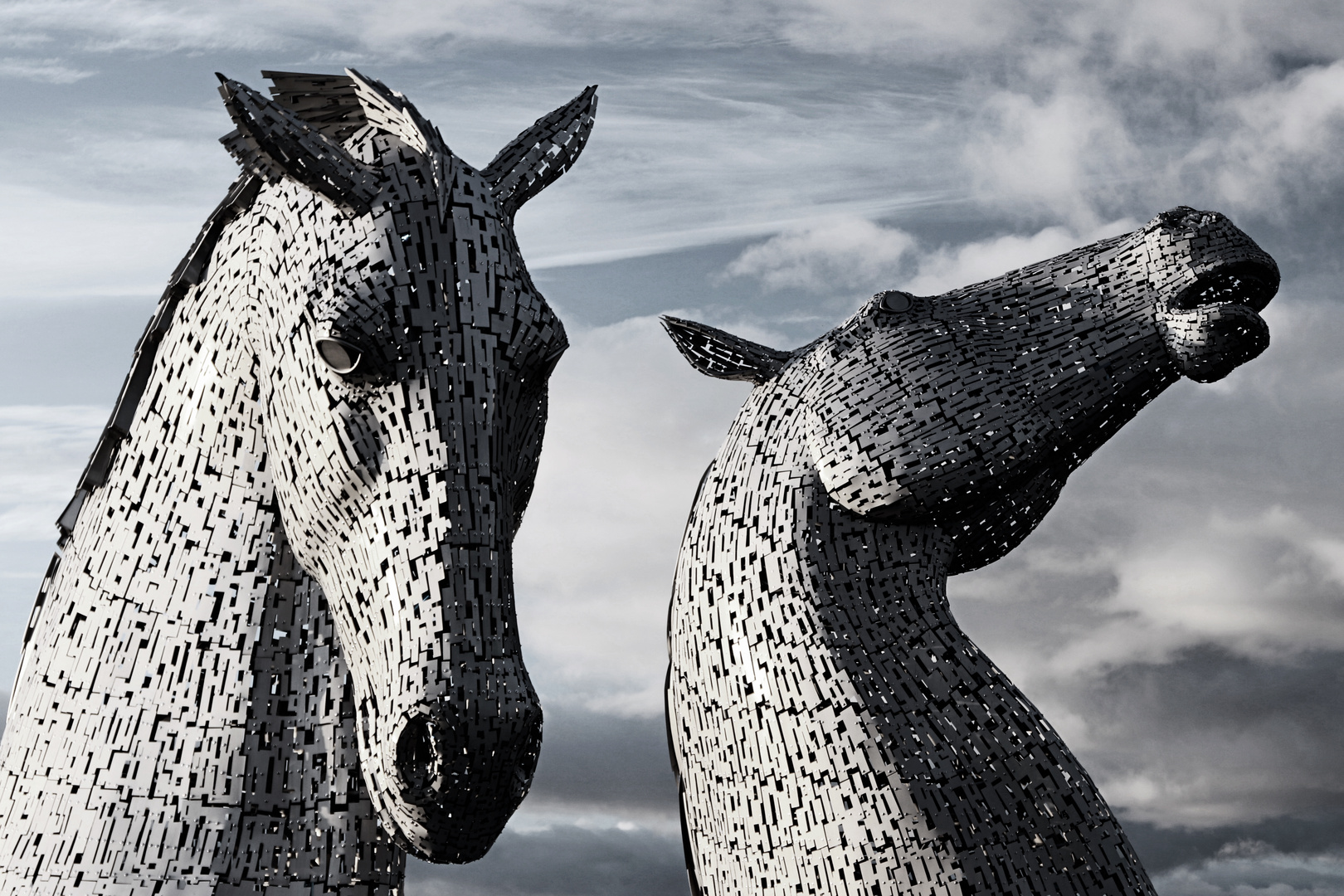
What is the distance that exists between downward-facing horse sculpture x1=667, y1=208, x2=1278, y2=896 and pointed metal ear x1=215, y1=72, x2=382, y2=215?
46.8 inches

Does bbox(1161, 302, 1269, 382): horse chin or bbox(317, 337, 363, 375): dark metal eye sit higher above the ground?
bbox(1161, 302, 1269, 382): horse chin

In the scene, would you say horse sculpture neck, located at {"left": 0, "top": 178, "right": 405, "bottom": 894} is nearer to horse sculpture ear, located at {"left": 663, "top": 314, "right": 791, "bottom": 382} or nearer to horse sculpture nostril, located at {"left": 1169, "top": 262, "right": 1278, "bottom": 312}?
horse sculpture ear, located at {"left": 663, "top": 314, "right": 791, "bottom": 382}

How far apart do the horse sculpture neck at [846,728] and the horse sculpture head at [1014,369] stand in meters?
0.08

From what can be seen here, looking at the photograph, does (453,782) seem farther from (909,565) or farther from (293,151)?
(909,565)

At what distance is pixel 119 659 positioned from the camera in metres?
1.62

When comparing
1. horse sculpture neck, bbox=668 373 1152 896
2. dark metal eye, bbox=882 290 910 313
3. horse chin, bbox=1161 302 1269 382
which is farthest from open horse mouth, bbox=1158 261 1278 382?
horse sculpture neck, bbox=668 373 1152 896

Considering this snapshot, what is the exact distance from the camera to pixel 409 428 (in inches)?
58.3

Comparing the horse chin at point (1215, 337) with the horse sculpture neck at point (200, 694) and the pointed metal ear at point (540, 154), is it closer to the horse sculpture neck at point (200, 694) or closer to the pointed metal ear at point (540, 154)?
the pointed metal ear at point (540, 154)

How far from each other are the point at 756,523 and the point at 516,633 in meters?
1.14

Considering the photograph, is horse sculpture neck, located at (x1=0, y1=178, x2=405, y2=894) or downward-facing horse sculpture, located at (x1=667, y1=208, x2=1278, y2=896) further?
downward-facing horse sculpture, located at (x1=667, y1=208, x2=1278, y2=896)

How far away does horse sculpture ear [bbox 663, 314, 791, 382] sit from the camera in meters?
2.89

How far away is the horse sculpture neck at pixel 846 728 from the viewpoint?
233 centimetres

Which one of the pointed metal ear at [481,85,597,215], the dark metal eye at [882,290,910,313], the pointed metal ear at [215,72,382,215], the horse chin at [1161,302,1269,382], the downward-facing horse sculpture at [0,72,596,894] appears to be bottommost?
the downward-facing horse sculpture at [0,72,596,894]

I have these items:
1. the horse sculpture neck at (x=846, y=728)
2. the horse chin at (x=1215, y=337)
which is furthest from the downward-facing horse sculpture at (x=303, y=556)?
the horse chin at (x=1215, y=337)
